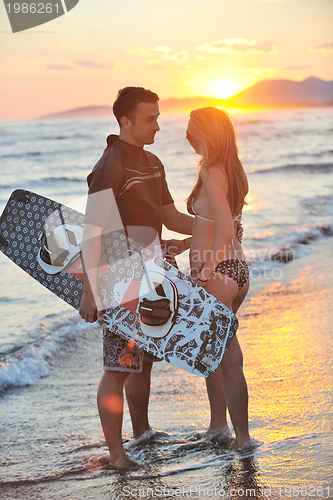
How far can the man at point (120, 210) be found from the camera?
2.34 m

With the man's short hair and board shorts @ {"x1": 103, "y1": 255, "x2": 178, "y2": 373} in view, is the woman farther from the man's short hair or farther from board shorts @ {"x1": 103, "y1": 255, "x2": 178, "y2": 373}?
board shorts @ {"x1": 103, "y1": 255, "x2": 178, "y2": 373}

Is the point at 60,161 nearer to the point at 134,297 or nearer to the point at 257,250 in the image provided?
the point at 257,250

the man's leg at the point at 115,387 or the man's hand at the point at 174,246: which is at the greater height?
the man's hand at the point at 174,246

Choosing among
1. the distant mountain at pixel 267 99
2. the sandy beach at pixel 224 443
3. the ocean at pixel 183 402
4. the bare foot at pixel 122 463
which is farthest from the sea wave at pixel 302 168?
the distant mountain at pixel 267 99

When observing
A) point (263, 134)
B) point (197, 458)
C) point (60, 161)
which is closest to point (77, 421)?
point (197, 458)

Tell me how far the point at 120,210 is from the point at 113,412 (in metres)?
1.05

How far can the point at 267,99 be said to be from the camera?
84562 mm

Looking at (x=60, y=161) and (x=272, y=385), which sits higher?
(x=60, y=161)

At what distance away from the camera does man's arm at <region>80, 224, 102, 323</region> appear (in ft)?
7.64

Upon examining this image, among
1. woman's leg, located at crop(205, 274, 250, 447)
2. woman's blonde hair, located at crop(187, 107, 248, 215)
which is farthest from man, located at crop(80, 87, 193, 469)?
woman's leg, located at crop(205, 274, 250, 447)

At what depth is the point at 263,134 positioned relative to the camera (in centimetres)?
3272

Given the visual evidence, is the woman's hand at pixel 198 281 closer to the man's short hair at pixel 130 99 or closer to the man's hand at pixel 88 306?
the man's hand at pixel 88 306

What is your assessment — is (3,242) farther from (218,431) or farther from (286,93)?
(286,93)

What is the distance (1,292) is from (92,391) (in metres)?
2.82
